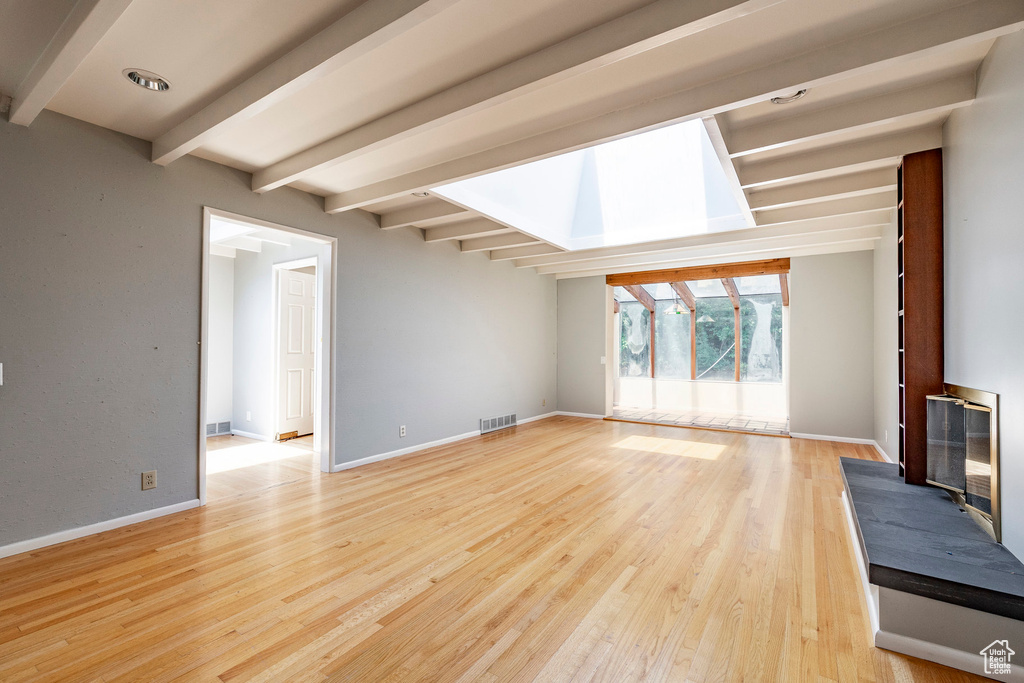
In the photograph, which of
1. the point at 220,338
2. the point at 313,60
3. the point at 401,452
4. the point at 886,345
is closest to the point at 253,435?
the point at 220,338

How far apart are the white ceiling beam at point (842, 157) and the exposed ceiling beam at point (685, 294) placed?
5744 millimetres

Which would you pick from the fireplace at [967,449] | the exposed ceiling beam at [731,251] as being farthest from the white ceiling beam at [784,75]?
the exposed ceiling beam at [731,251]

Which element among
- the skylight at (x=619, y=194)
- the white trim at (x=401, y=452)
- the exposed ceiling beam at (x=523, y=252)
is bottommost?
the white trim at (x=401, y=452)

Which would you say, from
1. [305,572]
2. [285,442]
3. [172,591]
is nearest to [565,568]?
[305,572]

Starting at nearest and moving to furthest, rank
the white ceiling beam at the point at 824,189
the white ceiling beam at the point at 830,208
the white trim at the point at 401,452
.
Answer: the white ceiling beam at the point at 824,189 → the white ceiling beam at the point at 830,208 → the white trim at the point at 401,452

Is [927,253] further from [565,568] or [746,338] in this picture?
[746,338]

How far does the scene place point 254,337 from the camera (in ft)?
19.7

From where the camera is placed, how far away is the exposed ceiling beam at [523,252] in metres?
5.94

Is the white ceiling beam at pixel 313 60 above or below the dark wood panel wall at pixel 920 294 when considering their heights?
above

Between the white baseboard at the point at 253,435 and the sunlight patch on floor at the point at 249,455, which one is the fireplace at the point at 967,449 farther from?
the white baseboard at the point at 253,435

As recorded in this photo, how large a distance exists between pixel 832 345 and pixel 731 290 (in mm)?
3243

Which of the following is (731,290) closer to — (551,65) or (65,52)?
(551,65)

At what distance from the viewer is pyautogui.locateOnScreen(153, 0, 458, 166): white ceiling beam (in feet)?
5.55

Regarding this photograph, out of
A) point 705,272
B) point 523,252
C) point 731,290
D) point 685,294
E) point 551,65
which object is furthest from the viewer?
point 685,294
